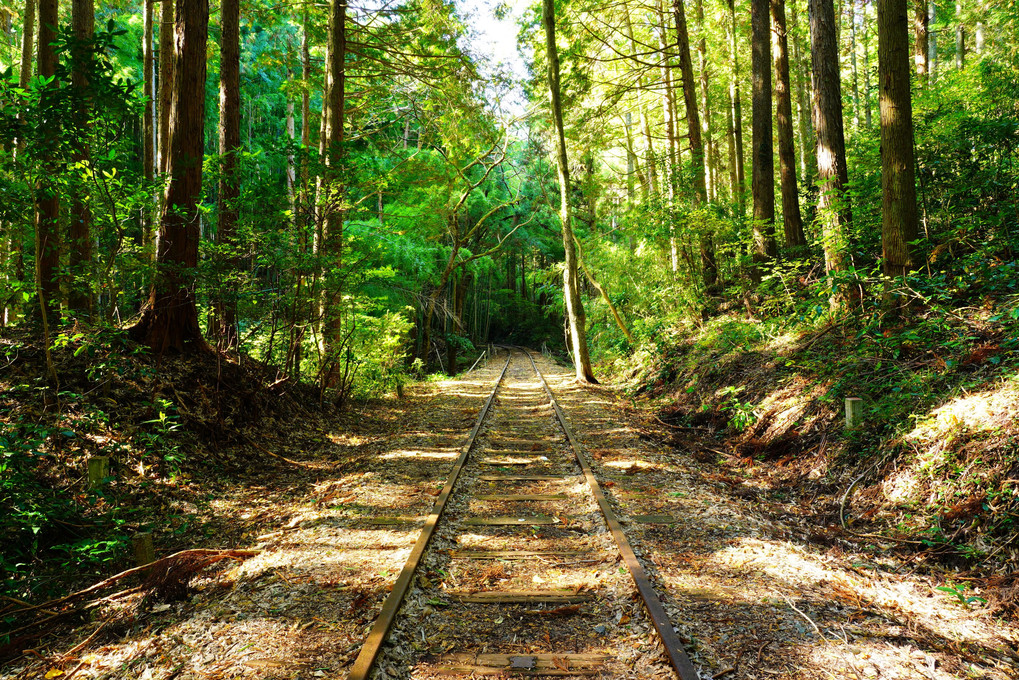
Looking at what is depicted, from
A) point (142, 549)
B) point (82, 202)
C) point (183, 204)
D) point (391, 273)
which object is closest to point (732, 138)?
point (391, 273)

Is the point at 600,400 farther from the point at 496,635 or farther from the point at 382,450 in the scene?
the point at 496,635

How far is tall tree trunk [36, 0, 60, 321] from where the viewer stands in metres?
4.61

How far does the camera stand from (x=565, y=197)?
1427 centimetres

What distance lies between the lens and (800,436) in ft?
20.0

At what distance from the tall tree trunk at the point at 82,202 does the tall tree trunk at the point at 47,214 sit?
15 centimetres

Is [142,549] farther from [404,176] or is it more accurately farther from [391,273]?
[404,176]

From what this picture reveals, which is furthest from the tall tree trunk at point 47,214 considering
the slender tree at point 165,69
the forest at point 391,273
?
the slender tree at point 165,69

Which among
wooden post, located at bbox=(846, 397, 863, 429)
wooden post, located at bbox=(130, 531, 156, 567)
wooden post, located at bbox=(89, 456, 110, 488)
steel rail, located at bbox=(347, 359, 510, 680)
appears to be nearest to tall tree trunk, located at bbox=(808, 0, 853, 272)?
wooden post, located at bbox=(846, 397, 863, 429)

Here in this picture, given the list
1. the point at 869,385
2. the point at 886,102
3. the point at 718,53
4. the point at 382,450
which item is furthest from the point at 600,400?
the point at 718,53

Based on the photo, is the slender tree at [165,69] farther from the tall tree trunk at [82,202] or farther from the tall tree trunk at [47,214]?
the tall tree trunk at [47,214]

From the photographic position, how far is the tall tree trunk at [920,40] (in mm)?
12758

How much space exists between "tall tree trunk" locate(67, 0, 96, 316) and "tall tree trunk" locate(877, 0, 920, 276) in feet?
25.8

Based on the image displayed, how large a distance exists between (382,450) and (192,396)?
2508mm

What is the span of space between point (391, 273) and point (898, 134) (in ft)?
27.8
